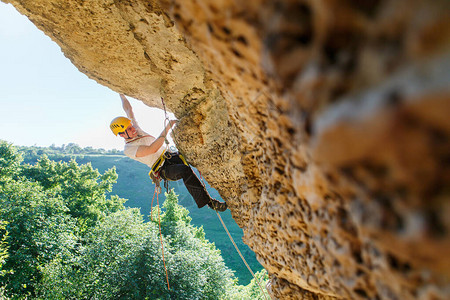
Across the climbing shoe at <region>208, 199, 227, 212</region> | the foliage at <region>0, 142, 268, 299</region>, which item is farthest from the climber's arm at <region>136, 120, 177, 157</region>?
the foliage at <region>0, 142, 268, 299</region>

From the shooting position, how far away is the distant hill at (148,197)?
1313 inches

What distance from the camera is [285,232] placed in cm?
171

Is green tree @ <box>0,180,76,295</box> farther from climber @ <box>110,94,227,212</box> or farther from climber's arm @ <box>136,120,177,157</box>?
climber's arm @ <box>136,120,177,157</box>

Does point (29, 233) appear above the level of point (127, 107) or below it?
above

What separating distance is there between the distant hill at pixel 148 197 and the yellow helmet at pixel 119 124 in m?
29.6

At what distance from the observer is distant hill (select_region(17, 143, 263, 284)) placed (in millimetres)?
33344

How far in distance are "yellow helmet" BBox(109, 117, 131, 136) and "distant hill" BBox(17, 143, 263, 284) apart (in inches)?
1164

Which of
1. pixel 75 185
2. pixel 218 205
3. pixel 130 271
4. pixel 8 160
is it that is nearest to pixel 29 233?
pixel 130 271

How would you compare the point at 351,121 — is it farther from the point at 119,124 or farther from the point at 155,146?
the point at 119,124

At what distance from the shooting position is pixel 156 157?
5.01 meters

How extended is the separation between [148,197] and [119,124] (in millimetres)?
58407

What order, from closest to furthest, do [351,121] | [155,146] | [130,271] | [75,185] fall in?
[351,121]
[155,146]
[130,271]
[75,185]

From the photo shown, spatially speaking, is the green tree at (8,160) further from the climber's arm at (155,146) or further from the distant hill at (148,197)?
the distant hill at (148,197)

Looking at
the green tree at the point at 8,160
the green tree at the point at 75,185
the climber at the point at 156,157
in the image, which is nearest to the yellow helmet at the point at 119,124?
the climber at the point at 156,157
